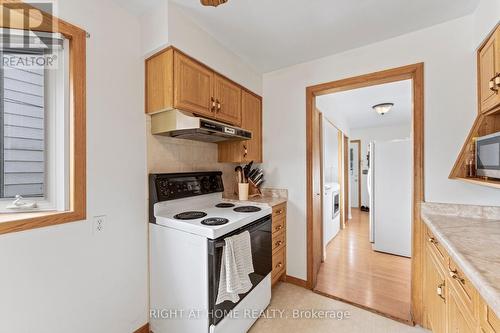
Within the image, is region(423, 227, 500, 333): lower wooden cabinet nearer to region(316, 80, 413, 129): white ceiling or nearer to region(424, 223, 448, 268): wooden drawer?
region(424, 223, 448, 268): wooden drawer

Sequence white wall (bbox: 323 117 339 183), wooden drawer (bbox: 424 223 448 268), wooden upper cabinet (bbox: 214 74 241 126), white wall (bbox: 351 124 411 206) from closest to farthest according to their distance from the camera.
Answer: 1. wooden drawer (bbox: 424 223 448 268)
2. wooden upper cabinet (bbox: 214 74 241 126)
3. white wall (bbox: 323 117 339 183)
4. white wall (bbox: 351 124 411 206)

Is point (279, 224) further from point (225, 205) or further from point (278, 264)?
point (225, 205)

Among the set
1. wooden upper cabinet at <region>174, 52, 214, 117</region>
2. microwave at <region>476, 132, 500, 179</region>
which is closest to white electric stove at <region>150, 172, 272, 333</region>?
wooden upper cabinet at <region>174, 52, 214, 117</region>

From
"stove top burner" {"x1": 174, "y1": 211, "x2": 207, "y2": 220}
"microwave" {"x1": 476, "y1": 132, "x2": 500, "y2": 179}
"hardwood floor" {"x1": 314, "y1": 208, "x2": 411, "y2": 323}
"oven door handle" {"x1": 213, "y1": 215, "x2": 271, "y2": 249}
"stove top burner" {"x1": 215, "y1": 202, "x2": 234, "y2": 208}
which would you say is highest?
"microwave" {"x1": 476, "y1": 132, "x2": 500, "y2": 179}

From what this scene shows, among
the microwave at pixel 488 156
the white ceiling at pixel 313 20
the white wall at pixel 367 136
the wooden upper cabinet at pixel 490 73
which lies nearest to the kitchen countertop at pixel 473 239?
the microwave at pixel 488 156

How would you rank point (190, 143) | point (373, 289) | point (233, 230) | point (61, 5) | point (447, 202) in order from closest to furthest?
1. point (61, 5)
2. point (233, 230)
3. point (447, 202)
4. point (190, 143)
5. point (373, 289)

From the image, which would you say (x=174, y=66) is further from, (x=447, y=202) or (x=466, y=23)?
(x=447, y=202)

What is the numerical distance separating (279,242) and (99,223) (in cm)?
162

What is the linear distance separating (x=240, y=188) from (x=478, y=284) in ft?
6.07

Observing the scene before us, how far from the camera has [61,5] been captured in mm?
1239

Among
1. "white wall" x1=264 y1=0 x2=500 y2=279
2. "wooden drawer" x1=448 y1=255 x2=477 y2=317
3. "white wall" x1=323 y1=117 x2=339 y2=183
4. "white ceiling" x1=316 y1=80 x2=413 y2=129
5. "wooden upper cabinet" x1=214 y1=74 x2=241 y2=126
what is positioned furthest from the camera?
"white wall" x1=323 y1=117 x2=339 y2=183

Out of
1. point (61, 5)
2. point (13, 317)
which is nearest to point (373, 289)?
point (13, 317)

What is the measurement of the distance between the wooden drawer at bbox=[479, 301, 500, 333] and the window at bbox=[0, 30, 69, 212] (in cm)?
201

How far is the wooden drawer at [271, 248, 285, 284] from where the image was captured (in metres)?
2.17
